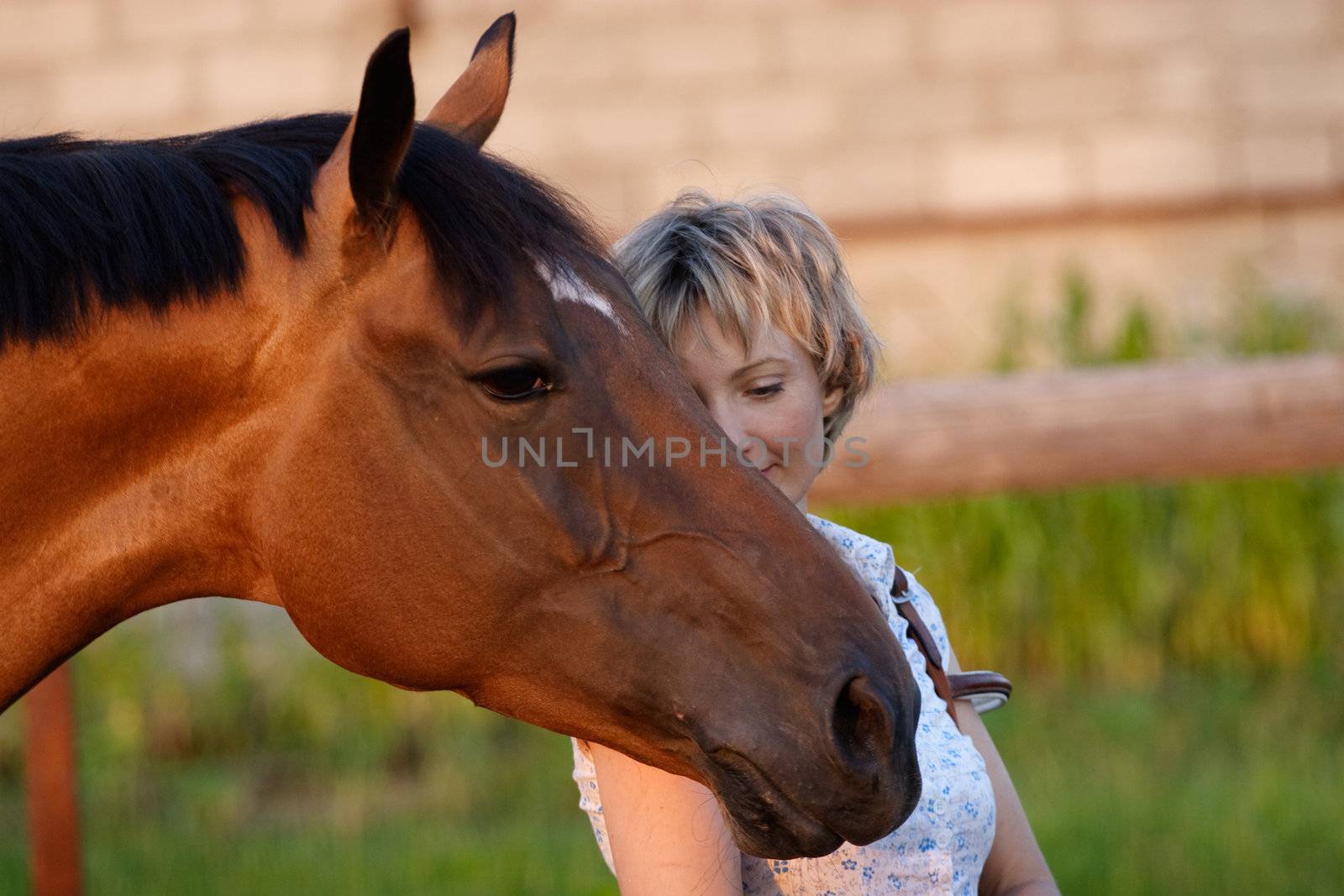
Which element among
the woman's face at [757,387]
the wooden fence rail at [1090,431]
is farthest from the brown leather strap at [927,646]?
the wooden fence rail at [1090,431]

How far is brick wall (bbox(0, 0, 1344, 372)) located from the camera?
643 centimetres

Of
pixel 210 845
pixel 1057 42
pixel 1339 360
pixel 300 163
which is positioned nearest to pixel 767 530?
pixel 300 163

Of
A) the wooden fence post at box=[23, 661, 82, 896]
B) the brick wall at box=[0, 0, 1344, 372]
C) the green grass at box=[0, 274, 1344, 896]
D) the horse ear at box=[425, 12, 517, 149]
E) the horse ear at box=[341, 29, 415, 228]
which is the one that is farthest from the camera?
the brick wall at box=[0, 0, 1344, 372]

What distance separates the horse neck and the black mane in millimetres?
41

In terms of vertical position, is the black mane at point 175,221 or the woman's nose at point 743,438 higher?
the black mane at point 175,221

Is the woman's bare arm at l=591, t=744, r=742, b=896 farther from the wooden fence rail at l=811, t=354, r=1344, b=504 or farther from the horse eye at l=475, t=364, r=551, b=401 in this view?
the wooden fence rail at l=811, t=354, r=1344, b=504

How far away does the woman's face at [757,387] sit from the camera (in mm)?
1914

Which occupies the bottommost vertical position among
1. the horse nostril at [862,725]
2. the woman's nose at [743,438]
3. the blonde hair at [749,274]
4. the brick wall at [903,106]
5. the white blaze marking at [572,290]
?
the horse nostril at [862,725]

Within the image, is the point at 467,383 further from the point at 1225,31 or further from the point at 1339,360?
the point at 1225,31

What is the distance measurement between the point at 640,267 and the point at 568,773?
3.43m

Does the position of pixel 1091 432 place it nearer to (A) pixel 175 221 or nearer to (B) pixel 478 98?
(B) pixel 478 98

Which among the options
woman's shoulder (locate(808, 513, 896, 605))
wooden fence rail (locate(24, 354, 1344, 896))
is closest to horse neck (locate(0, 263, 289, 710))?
woman's shoulder (locate(808, 513, 896, 605))

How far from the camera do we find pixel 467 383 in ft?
5.25

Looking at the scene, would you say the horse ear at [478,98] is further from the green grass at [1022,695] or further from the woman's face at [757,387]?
the green grass at [1022,695]
